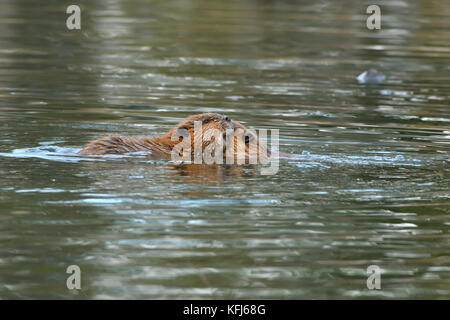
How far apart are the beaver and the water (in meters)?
0.24

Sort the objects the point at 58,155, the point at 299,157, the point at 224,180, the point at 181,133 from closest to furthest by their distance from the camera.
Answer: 1. the point at 224,180
2. the point at 58,155
3. the point at 299,157
4. the point at 181,133

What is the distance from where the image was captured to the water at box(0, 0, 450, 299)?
5934 millimetres

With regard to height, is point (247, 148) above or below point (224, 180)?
above

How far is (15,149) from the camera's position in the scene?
9.47m

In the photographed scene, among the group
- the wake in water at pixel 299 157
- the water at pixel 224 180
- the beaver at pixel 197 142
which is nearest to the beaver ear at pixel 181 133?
the beaver at pixel 197 142

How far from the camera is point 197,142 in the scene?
9.51m

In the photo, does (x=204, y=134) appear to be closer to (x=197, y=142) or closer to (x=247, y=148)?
(x=197, y=142)

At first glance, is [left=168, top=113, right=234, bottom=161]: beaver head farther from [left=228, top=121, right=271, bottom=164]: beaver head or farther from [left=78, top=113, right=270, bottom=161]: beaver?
[left=228, top=121, right=271, bottom=164]: beaver head

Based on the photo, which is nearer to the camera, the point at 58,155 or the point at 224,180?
the point at 224,180

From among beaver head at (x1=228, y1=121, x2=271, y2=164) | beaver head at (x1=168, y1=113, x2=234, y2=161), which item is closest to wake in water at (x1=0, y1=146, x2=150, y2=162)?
beaver head at (x1=168, y1=113, x2=234, y2=161)

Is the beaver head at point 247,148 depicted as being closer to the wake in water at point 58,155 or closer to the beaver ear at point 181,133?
the beaver ear at point 181,133

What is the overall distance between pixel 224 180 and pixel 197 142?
1.26 metres

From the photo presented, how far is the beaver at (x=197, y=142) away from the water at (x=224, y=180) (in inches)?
9.3

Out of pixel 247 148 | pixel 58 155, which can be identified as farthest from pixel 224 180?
pixel 58 155
